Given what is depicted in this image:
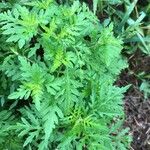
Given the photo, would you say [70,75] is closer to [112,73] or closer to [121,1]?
[112,73]

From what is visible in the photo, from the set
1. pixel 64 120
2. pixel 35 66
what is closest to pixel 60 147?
pixel 64 120

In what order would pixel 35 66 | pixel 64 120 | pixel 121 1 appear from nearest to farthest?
pixel 35 66
pixel 64 120
pixel 121 1

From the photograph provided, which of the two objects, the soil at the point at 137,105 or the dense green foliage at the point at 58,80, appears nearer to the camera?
the dense green foliage at the point at 58,80

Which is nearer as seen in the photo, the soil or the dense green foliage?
the dense green foliage

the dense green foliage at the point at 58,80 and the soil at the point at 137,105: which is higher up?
the dense green foliage at the point at 58,80
